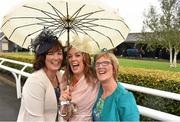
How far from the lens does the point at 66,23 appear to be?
10.6 ft

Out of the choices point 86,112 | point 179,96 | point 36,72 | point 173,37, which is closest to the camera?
point 86,112

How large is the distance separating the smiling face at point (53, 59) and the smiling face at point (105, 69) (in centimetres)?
44

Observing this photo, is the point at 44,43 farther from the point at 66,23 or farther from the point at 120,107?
the point at 120,107

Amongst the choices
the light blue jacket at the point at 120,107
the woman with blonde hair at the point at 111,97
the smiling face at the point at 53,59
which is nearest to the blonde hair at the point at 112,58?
the woman with blonde hair at the point at 111,97

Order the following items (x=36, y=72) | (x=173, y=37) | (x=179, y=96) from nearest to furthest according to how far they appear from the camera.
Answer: (x=36, y=72) → (x=179, y=96) → (x=173, y=37)

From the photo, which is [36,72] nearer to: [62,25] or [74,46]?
[74,46]

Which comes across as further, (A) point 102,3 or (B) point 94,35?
(B) point 94,35

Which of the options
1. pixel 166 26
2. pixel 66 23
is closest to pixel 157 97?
pixel 66 23

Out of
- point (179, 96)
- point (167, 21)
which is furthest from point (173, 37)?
point (179, 96)

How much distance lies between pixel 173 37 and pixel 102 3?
93.4ft

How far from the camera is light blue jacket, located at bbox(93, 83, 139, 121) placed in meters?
2.32

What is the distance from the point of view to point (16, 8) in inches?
119

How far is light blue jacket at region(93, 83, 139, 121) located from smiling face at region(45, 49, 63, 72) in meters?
0.60

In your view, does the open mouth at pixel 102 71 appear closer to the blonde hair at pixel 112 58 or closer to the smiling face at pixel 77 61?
the blonde hair at pixel 112 58
